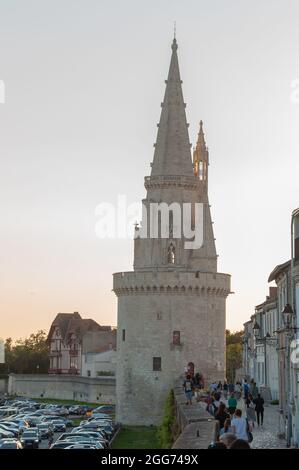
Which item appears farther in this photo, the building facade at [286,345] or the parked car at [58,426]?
the parked car at [58,426]

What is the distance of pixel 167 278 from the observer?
6331 cm

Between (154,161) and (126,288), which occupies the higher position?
(154,161)

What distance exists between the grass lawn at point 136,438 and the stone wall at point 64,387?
36.9m

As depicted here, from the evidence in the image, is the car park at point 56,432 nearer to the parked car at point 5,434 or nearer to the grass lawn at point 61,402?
the parked car at point 5,434

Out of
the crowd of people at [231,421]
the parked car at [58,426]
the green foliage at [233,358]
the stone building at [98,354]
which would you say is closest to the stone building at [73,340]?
the stone building at [98,354]

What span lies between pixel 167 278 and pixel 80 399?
47.9 metres

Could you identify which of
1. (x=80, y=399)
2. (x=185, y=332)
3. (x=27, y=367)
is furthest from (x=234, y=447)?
(x=27, y=367)

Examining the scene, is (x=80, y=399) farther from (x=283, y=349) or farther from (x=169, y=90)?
(x=283, y=349)

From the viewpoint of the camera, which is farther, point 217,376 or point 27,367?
point 27,367

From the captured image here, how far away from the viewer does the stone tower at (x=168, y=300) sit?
205 ft

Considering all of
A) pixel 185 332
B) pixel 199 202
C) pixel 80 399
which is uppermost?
pixel 199 202
